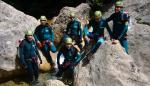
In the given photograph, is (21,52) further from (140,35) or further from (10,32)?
(140,35)

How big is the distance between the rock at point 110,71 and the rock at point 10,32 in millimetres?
3738

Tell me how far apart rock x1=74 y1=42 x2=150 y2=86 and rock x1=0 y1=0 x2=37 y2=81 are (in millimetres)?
3738

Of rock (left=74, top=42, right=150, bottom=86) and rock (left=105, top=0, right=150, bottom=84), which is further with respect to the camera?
rock (left=105, top=0, right=150, bottom=84)

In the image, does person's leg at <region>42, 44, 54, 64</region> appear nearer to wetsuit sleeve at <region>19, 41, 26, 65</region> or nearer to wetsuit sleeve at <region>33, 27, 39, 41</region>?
wetsuit sleeve at <region>33, 27, 39, 41</region>

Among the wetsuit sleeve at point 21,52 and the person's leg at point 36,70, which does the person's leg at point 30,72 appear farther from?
the wetsuit sleeve at point 21,52

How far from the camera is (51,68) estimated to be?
1702 cm

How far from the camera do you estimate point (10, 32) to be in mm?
16984

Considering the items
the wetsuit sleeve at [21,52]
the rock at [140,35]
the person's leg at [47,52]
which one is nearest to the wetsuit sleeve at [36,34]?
the person's leg at [47,52]

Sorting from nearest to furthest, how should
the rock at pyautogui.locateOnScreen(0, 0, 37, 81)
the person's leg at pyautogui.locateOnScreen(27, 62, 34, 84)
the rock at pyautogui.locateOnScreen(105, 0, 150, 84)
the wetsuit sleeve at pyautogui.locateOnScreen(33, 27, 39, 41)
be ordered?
1. the rock at pyautogui.locateOnScreen(105, 0, 150, 84)
2. the person's leg at pyautogui.locateOnScreen(27, 62, 34, 84)
3. the rock at pyautogui.locateOnScreen(0, 0, 37, 81)
4. the wetsuit sleeve at pyautogui.locateOnScreen(33, 27, 39, 41)

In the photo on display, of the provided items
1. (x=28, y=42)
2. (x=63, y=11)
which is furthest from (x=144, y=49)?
(x=63, y=11)

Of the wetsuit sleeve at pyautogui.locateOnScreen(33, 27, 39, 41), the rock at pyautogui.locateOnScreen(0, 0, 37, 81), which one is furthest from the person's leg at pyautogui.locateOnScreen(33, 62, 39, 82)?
the wetsuit sleeve at pyautogui.locateOnScreen(33, 27, 39, 41)

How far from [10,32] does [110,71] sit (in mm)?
6096

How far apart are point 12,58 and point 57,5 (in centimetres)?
1142

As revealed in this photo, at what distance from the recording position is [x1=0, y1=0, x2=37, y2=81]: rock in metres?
16.1
